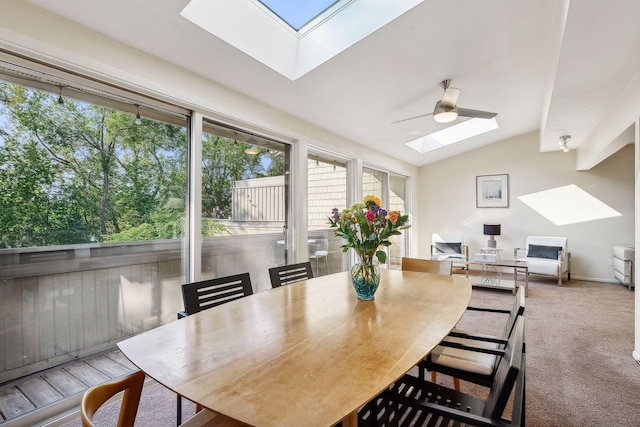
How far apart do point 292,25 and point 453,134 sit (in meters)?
4.48

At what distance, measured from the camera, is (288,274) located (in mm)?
2445

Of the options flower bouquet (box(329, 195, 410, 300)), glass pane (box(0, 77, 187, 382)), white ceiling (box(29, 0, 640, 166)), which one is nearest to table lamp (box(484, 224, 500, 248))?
white ceiling (box(29, 0, 640, 166))

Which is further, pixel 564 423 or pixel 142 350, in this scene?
pixel 564 423

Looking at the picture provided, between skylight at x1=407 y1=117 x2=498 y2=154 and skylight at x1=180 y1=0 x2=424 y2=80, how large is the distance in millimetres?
3353

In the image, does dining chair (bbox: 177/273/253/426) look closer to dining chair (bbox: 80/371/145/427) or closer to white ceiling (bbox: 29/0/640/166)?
dining chair (bbox: 80/371/145/427)

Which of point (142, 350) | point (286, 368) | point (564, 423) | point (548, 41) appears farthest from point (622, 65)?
point (142, 350)

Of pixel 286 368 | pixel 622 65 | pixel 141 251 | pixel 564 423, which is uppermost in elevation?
pixel 622 65

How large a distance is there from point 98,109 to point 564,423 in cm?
352

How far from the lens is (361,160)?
196 inches

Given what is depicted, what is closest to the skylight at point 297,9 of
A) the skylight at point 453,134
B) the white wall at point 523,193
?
the skylight at point 453,134

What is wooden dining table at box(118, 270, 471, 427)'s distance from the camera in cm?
83

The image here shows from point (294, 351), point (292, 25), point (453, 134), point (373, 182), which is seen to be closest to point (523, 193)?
point (453, 134)

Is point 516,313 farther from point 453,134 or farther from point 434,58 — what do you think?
point 453,134

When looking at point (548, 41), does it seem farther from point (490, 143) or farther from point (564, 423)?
point (490, 143)
